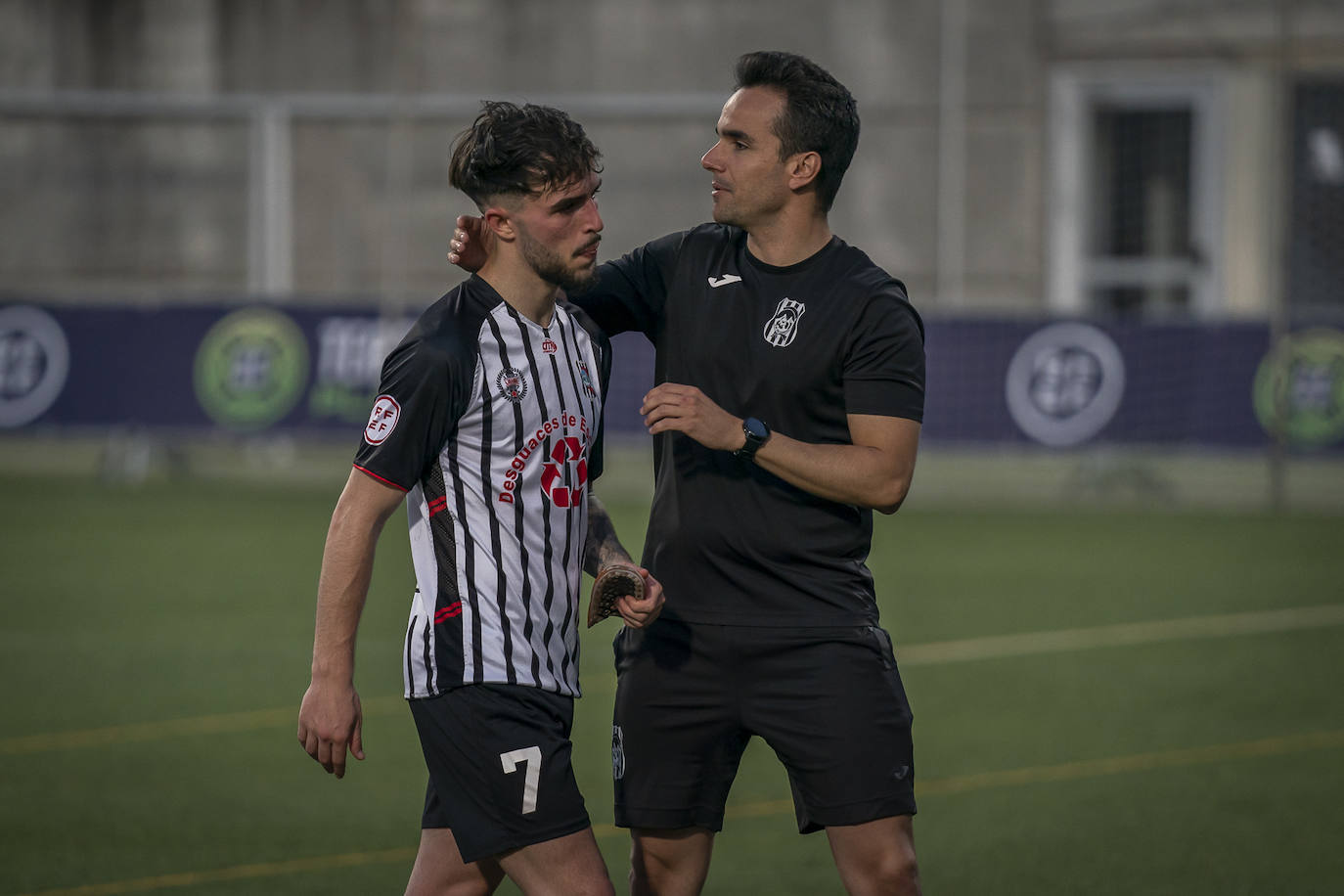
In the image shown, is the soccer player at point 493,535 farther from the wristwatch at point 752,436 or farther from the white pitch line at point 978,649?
the white pitch line at point 978,649

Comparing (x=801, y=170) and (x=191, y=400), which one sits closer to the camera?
(x=801, y=170)

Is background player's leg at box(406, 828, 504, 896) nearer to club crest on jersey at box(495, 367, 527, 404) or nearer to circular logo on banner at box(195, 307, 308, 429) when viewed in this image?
club crest on jersey at box(495, 367, 527, 404)

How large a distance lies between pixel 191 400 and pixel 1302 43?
1381cm

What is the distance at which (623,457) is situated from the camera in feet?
67.9

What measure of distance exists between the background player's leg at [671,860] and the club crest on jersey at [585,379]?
1.08 metres

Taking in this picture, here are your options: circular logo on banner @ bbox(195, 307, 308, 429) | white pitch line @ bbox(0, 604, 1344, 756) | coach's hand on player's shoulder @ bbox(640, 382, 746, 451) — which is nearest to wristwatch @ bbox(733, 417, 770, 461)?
coach's hand on player's shoulder @ bbox(640, 382, 746, 451)

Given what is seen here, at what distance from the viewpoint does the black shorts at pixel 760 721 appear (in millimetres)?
4113

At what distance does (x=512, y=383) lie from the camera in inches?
150

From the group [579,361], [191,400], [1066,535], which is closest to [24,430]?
[191,400]

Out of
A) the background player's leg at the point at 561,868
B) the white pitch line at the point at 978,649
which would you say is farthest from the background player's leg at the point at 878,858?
the white pitch line at the point at 978,649

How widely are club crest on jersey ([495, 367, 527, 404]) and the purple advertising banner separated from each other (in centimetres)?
1271

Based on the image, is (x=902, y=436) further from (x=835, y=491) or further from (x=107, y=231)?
(x=107, y=231)

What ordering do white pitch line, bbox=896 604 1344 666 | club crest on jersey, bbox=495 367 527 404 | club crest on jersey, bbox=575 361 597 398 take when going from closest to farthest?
club crest on jersey, bbox=495 367 527 404, club crest on jersey, bbox=575 361 597 398, white pitch line, bbox=896 604 1344 666

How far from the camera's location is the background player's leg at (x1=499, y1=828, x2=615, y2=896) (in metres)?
3.66
